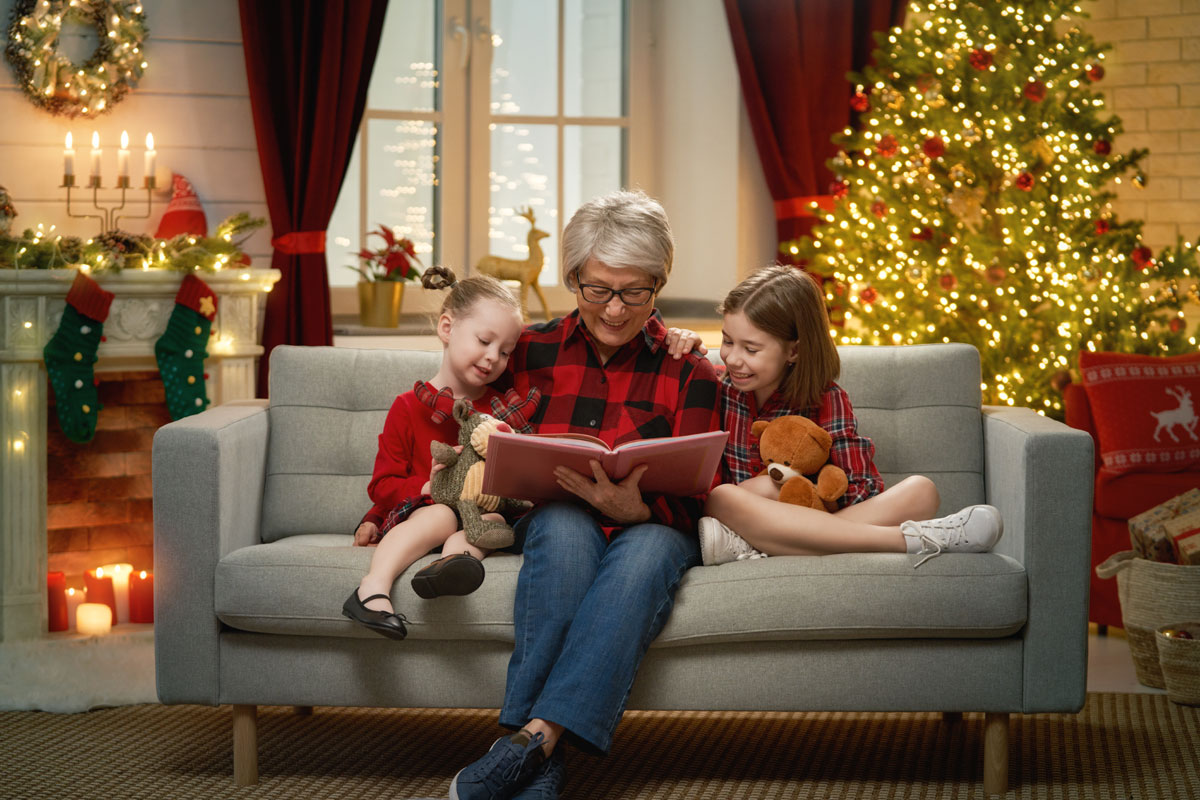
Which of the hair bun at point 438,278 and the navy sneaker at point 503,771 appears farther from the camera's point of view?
the hair bun at point 438,278

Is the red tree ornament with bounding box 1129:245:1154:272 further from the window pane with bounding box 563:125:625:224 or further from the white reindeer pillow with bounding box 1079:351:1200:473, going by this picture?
the window pane with bounding box 563:125:625:224

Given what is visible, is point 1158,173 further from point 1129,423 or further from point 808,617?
Result: point 808,617

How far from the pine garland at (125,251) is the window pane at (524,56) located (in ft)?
4.05

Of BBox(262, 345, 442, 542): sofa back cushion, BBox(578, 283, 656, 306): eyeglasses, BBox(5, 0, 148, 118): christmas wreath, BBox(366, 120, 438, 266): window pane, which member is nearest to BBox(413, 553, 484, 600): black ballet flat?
BBox(578, 283, 656, 306): eyeglasses

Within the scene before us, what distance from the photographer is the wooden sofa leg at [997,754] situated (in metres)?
2.15

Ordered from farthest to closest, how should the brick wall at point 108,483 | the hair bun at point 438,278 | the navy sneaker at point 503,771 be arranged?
1. the brick wall at point 108,483
2. the hair bun at point 438,278
3. the navy sneaker at point 503,771

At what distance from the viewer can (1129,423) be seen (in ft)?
10.9

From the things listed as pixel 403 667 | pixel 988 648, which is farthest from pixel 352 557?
pixel 988 648

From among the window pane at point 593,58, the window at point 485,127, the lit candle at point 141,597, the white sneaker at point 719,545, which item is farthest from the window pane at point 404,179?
the white sneaker at point 719,545

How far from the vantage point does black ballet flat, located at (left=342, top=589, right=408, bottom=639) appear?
197 centimetres

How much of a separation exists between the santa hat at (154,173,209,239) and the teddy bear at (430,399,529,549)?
6.15ft

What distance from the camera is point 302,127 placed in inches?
149

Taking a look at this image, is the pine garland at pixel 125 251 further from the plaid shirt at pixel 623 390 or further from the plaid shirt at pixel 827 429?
the plaid shirt at pixel 827 429

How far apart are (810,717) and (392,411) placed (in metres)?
1.12
